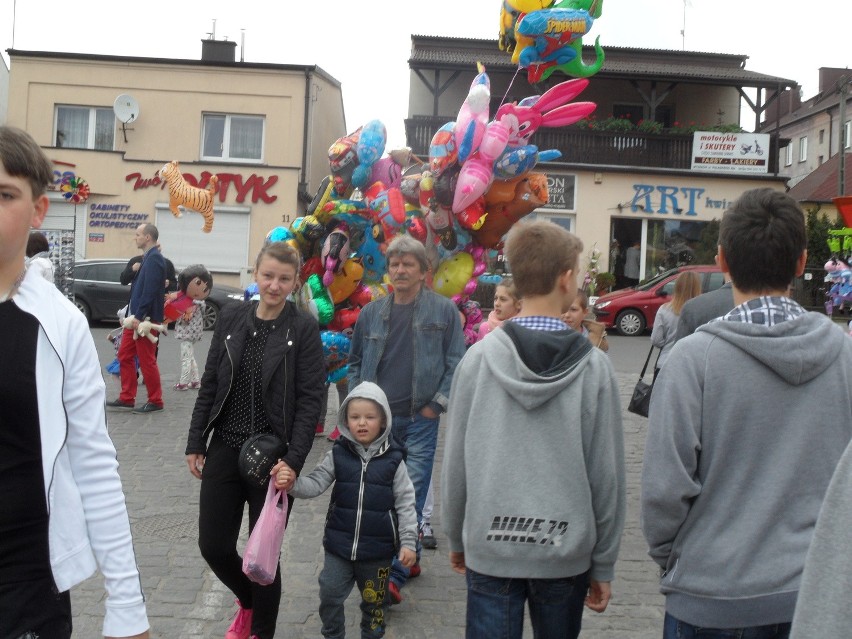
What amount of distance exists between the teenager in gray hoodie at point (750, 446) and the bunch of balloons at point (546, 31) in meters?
4.95

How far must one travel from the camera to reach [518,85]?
30.7 meters

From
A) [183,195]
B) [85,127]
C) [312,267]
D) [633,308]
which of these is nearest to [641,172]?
[633,308]

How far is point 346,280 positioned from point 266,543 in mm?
4164

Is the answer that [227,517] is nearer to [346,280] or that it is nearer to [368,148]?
[346,280]

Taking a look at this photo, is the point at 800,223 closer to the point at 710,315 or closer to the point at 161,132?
the point at 710,315

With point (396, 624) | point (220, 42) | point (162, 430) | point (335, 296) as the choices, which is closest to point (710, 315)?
point (396, 624)

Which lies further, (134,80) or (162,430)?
(134,80)

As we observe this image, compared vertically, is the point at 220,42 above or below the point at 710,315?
above

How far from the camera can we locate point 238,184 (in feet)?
89.2

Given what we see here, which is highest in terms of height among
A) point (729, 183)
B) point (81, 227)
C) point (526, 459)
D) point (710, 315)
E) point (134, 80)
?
point (134, 80)

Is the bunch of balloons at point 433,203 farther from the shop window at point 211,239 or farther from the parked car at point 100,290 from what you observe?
the shop window at point 211,239

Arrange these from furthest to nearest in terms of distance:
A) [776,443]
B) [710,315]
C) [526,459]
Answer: [710,315]
[526,459]
[776,443]

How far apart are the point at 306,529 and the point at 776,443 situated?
4.33m

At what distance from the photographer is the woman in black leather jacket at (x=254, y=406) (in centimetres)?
428
